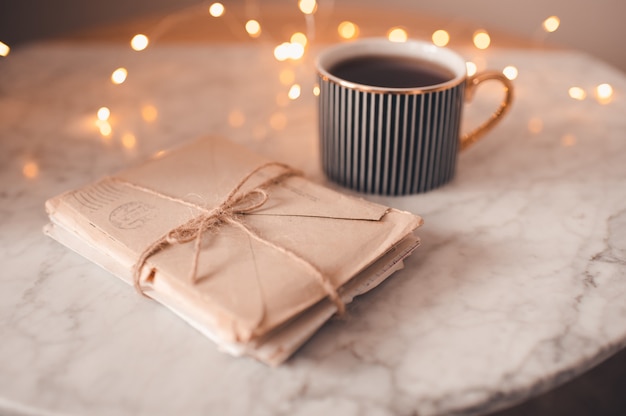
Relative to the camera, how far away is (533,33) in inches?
70.4

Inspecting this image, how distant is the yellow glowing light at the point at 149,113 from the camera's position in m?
0.95

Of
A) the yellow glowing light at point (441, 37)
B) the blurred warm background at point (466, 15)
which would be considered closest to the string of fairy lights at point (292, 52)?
the yellow glowing light at point (441, 37)

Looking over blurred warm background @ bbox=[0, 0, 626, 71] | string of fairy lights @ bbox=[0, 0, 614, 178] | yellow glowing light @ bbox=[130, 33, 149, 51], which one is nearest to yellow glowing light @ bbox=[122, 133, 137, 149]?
string of fairy lights @ bbox=[0, 0, 614, 178]

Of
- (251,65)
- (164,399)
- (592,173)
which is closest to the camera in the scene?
(164,399)

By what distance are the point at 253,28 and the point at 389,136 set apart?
649mm

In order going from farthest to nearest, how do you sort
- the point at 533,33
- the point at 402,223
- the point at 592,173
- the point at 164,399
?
the point at 533,33 < the point at 592,173 < the point at 402,223 < the point at 164,399

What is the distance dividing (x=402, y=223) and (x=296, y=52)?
643mm

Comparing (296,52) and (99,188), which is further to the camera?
(296,52)

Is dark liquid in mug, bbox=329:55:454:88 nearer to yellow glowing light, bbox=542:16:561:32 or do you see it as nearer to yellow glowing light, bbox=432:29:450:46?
yellow glowing light, bbox=432:29:450:46

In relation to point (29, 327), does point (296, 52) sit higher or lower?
higher

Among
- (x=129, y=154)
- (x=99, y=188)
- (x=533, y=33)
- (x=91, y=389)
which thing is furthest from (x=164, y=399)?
(x=533, y=33)

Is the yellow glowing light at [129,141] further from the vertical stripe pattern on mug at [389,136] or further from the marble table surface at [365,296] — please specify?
the vertical stripe pattern on mug at [389,136]

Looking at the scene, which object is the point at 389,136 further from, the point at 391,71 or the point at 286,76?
the point at 286,76

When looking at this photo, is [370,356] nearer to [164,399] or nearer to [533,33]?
[164,399]
